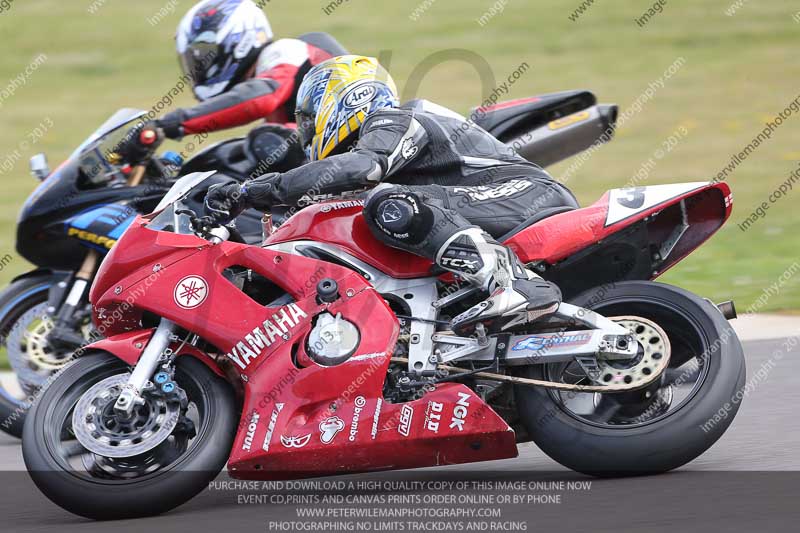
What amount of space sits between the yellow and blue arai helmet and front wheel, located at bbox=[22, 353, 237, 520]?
1217mm

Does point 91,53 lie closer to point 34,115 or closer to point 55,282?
point 34,115

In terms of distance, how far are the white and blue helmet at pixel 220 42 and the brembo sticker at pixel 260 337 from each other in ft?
10.2

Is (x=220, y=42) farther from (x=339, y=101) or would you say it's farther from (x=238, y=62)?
(x=339, y=101)

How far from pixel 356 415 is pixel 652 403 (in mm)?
1161

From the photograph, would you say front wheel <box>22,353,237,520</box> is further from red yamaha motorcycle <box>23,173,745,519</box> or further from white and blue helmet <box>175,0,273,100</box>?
white and blue helmet <box>175,0,273,100</box>

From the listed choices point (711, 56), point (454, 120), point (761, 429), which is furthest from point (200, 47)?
point (711, 56)

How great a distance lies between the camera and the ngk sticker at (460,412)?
16.0 feet

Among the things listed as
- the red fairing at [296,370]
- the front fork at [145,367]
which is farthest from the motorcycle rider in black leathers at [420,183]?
the front fork at [145,367]

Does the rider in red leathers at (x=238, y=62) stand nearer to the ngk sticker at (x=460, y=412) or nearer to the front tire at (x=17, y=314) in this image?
the front tire at (x=17, y=314)

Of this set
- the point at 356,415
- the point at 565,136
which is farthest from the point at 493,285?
the point at 565,136

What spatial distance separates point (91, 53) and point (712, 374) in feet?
53.6

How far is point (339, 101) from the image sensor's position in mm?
5352

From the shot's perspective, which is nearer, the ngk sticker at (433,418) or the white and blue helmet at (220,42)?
the ngk sticker at (433,418)

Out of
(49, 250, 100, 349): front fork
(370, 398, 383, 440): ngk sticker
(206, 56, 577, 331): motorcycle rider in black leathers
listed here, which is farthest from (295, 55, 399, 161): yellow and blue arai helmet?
(49, 250, 100, 349): front fork
